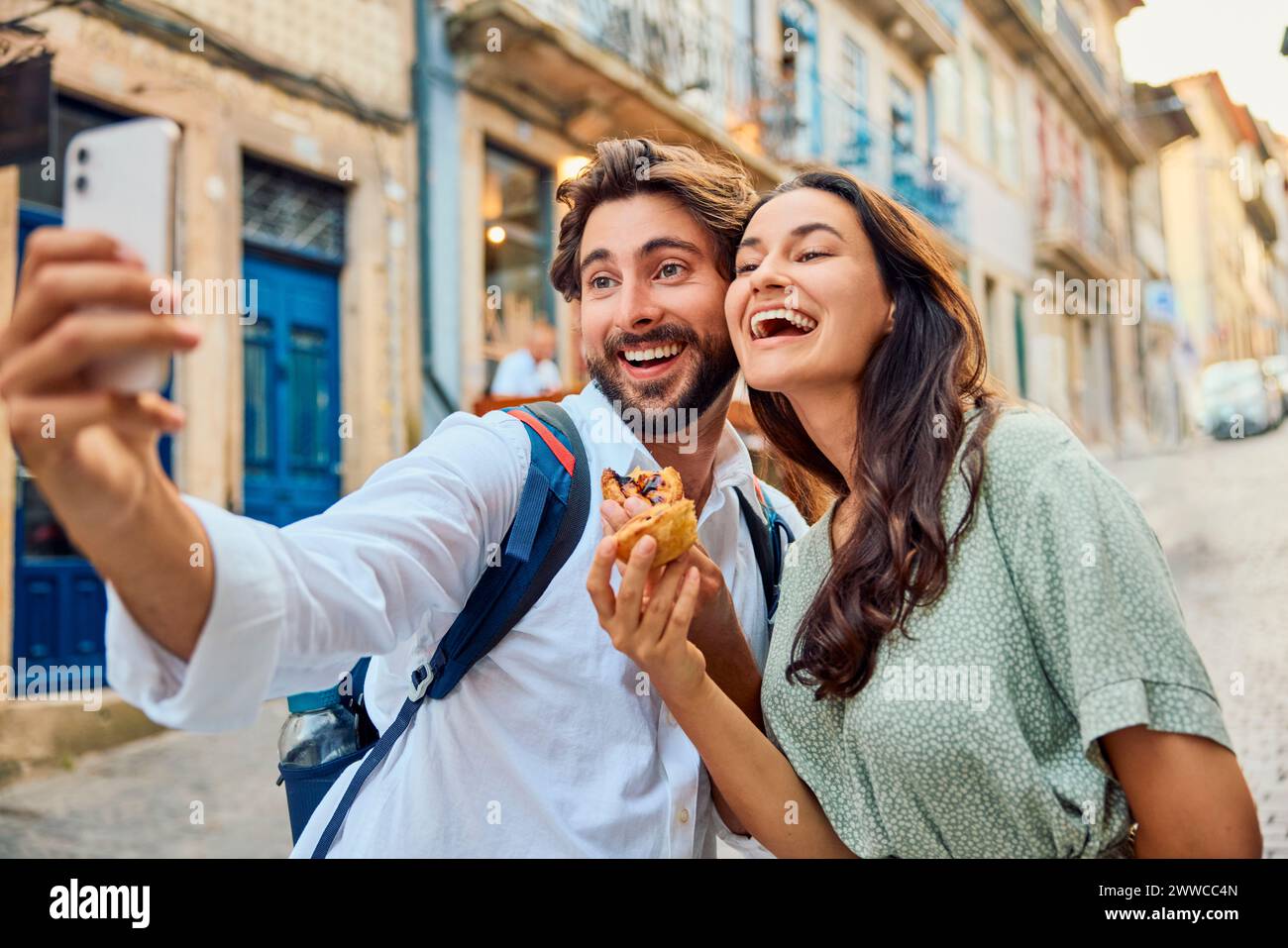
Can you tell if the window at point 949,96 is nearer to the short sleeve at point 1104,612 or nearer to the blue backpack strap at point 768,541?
the blue backpack strap at point 768,541

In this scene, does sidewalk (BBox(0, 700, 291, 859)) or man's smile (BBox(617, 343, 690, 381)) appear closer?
man's smile (BBox(617, 343, 690, 381))

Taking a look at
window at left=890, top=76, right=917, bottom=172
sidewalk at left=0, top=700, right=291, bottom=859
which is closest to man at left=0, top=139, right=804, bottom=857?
sidewalk at left=0, top=700, right=291, bottom=859

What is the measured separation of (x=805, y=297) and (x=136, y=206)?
44.5 inches

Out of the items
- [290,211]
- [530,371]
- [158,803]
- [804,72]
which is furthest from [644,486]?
[804,72]

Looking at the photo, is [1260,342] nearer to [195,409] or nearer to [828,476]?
[828,476]

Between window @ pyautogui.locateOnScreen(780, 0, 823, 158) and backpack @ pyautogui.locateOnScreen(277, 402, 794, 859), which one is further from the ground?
window @ pyautogui.locateOnScreen(780, 0, 823, 158)

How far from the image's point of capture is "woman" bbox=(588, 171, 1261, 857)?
4.52 feet

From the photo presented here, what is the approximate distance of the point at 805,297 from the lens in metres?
1.76

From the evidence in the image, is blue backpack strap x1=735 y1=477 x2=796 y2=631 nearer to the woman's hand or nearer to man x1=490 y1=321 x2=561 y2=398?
the woman's hand

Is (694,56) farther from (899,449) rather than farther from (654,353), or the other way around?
(899,449)

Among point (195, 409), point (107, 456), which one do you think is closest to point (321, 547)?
point (107, 456)

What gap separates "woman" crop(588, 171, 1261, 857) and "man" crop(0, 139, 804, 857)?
17 centimetres

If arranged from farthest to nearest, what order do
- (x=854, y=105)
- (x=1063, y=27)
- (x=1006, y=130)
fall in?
1. (x=854, y=105)
2. (x=1006, y=130)
3. (x=1063, y=27)

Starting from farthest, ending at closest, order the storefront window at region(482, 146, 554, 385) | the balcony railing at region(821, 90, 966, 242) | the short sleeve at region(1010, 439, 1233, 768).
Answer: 1. the balcony railing at region(821, 90, 966, 242)
2. the storefront window at region(482, 146, 554, 385)
3. the short sleeve at region(1010, 439, 1233, 768)
